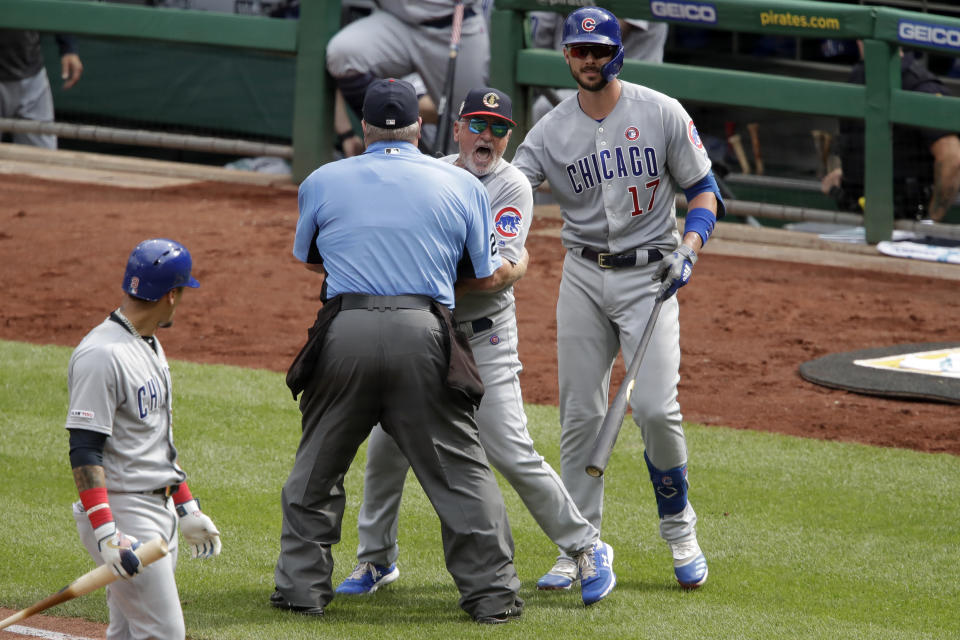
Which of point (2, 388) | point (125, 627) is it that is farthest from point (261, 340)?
point (125, 627)

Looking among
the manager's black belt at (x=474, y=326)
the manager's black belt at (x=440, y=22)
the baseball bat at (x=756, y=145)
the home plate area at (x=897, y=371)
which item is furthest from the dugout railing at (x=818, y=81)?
the manager's black belt at (x=474, y=326)

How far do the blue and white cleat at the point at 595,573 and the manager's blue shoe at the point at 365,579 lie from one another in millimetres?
713

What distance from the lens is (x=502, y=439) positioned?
4605 mm

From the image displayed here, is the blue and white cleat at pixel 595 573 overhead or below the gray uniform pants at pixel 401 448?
below

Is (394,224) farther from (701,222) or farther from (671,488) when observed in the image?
(671,488)

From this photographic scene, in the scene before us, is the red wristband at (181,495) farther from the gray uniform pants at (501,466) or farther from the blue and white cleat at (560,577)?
the blue and white cleat at (560,577)

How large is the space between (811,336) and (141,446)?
5.83m

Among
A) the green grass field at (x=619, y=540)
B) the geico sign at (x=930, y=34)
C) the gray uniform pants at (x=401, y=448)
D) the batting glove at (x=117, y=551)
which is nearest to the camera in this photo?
the batting glove at (x=117, y=551)

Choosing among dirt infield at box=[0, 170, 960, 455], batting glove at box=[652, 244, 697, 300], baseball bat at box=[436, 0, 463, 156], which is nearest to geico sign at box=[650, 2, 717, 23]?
baseball bat at box=[436, 0, 463, 156]

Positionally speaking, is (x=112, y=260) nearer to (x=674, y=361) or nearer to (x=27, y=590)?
(x=27, y=590)

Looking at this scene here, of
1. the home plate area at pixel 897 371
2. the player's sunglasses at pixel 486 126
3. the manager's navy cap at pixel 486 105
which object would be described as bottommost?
the home plate area at pixel 897 371

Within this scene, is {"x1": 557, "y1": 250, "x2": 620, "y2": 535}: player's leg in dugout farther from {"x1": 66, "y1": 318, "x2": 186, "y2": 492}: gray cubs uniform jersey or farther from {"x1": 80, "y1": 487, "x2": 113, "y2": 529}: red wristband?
{"x1": 80, "y1": 487, "x2": 113, "y2": 529}: red wristband

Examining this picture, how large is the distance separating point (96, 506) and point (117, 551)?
14 centimetres

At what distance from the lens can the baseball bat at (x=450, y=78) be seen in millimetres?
11383
